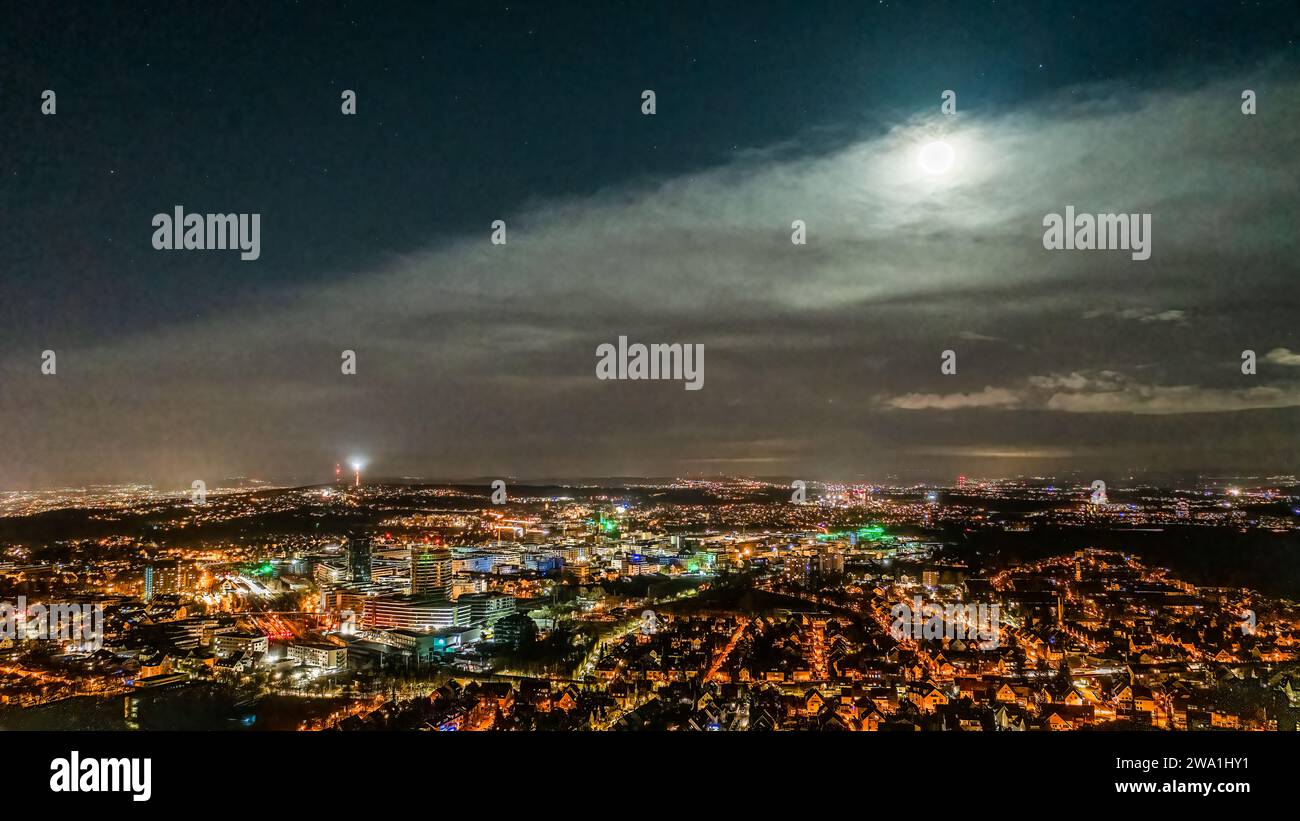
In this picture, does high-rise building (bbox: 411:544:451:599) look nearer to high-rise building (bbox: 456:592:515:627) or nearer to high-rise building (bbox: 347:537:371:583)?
high-rise building (bbox: 456:592:515:627)

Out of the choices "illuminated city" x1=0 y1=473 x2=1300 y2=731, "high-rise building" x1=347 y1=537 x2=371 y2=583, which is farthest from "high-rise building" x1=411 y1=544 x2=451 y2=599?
"high-rise building" x1=347 y1=537 x2=371 y2=583

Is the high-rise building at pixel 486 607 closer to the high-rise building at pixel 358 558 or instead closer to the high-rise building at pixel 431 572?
the high-rise building at pixel 431 572

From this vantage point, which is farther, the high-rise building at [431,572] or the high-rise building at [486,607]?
the high-rise building at [431,572]

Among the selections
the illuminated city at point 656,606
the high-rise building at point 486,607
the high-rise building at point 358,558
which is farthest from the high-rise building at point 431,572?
the high-rise building at point 358,558

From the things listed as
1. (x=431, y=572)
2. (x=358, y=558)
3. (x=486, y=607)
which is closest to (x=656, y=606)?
(x=486, y=607)

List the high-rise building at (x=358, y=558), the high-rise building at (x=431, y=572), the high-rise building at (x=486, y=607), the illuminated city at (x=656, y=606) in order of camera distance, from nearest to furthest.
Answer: the illuminated city at (x=656, y=606), the high-rise building at (x=486, y=607), the high-rise building at (x=431, y=572), the high-rise building at (x=358, y=558)

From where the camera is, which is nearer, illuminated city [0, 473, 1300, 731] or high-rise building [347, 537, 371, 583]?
illuminated city [0, 473, 1300, 731]

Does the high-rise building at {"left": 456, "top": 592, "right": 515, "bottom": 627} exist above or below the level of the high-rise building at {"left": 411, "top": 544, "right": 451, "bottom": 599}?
below
